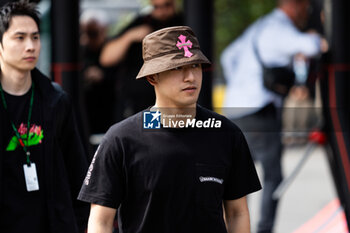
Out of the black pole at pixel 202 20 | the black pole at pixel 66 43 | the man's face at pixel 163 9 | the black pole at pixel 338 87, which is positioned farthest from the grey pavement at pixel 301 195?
the black pole at pixel 66 43

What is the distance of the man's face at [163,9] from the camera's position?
17.4 feet

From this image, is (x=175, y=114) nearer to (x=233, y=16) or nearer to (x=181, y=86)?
(x=181, y=86)

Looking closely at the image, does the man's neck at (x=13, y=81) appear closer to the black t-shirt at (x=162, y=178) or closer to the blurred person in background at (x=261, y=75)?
the black t-shirt at (x=162, y=178)

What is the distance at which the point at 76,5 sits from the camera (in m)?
5.11

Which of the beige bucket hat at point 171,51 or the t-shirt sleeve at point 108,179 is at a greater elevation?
the beige bucket hat at point 171,51

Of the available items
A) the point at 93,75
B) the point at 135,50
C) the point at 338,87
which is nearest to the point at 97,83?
the point at 93,75

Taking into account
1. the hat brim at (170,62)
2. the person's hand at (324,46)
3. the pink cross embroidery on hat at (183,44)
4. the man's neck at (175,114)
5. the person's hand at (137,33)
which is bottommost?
the man's neck at (175,114)

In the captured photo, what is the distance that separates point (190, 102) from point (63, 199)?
1.10 metres

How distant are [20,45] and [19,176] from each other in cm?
63

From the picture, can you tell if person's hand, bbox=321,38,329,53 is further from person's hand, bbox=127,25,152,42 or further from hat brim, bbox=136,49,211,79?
hat brim, bbox=136,49,211,79

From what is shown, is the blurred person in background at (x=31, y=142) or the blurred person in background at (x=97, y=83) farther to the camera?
the blurred person in background at (x=97, y=83)

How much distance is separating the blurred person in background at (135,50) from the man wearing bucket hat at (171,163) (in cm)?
284

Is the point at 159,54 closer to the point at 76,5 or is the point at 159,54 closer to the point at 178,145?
the point at 178,145

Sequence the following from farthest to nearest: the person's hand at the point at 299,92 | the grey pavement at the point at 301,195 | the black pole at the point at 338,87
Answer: the grey pavement at the point at 301,195, the person's hand at the point at 299,92, the black pole at the point at 338,87
